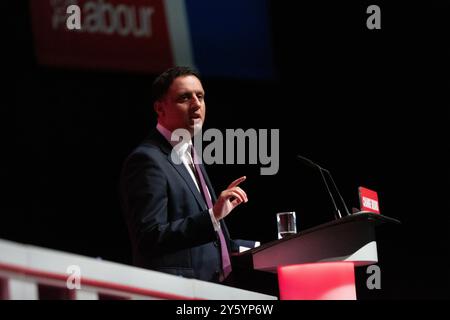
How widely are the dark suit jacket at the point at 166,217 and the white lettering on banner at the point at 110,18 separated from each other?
3.24ft

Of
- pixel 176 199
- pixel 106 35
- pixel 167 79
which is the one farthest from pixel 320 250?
pixel 106 35

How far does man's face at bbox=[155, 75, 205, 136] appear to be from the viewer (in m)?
2.38

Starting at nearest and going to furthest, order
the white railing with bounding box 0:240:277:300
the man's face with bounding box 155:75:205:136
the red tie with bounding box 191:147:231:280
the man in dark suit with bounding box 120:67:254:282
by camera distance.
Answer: the white railing with bounding box 0:240:277:300 < the man in dark suit with bounding box 120:67:254:282 < the red tie with bounding box 191:147:231:280 < the man's face with bounding box 155:75:205:136

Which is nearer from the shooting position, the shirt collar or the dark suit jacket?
the dark suit jacket

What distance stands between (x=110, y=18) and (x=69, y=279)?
226 centimetres

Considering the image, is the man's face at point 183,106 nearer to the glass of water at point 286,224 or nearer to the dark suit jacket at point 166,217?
the dark suit jacket at point 166,217

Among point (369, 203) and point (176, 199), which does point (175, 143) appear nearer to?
point (176, 199)

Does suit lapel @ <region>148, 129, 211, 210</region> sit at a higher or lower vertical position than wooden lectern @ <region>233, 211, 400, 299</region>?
higher

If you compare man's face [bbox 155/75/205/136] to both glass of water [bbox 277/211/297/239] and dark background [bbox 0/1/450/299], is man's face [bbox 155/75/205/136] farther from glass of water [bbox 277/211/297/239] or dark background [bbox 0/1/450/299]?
dark background [bbox 0/1/450/299]

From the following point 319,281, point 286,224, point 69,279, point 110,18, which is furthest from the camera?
point 110,18

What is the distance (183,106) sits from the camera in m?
2.38

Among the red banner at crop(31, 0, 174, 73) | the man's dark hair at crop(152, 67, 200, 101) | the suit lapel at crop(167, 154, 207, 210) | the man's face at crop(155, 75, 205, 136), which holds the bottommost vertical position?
the suit lapel at crop(167, 154, 207, 210)

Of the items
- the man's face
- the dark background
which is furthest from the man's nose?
the dark background

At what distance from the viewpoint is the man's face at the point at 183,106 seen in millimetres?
2379
